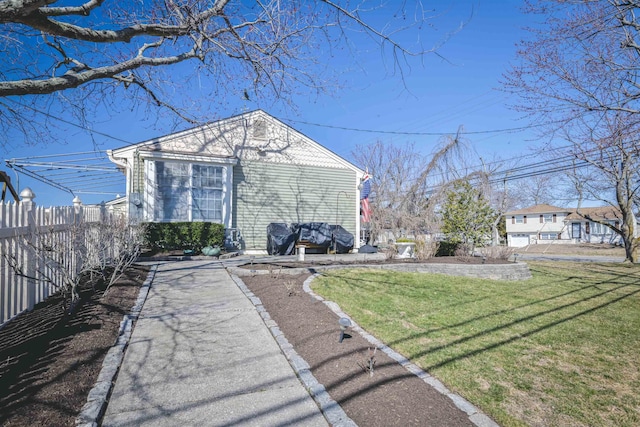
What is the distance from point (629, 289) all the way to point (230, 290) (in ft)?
33.2

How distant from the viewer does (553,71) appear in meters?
6.29

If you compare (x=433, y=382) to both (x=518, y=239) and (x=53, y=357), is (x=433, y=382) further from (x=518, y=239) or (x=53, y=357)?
(x=518, y=239)

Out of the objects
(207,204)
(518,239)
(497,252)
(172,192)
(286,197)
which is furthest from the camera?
(518,239)

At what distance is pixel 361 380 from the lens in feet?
9.00

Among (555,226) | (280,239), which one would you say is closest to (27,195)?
(280,239)

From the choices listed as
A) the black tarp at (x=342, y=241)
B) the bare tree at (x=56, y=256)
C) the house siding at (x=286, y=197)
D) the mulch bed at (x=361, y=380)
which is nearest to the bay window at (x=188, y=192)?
the house siding at (x=286, y=197)

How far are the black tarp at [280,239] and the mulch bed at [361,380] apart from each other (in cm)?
785

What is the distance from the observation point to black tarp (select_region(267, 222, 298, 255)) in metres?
12.4

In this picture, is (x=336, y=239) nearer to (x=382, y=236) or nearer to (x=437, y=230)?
(x=437, y=230)

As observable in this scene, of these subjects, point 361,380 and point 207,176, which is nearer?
point 361,380

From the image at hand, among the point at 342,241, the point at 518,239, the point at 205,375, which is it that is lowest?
→ the point at 518,239

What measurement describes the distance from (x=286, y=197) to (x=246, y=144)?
2.78 m

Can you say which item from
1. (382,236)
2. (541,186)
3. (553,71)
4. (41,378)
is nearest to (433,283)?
(553,71)

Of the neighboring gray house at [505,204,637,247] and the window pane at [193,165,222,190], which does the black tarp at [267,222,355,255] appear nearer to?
the window pane at [193,165,222,190]
